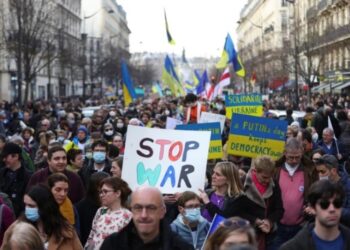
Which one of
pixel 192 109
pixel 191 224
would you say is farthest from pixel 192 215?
pixel 192 109

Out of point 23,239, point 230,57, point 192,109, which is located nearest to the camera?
point 23,239

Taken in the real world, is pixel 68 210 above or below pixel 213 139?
below

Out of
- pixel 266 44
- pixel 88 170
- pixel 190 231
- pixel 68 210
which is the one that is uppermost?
pixel 266 44

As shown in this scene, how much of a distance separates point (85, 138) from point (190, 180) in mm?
6939

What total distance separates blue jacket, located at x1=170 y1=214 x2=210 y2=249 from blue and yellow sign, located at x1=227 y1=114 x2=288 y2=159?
4.31m

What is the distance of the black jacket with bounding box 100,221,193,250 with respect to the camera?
4418mm

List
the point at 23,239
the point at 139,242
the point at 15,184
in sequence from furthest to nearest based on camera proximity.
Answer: the point at 15,184, the point at 23,239, the point at 139,242

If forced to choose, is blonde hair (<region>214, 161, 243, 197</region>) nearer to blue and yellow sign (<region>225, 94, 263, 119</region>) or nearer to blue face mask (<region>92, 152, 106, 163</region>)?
blue face mask (<region>92, 152, 106, 163</region>)

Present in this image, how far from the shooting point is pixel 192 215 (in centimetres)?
632

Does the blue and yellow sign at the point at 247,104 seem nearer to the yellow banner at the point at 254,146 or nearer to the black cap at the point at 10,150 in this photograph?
the yellow banner at the point at 254,146

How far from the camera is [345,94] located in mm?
48500

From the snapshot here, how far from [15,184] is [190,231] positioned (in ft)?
9.97

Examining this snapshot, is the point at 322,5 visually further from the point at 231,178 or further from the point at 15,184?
the point at 231,178

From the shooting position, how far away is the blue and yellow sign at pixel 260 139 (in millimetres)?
10609
